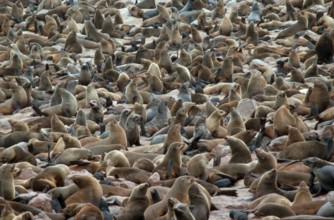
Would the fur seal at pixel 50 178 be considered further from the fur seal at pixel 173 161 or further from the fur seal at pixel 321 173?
the fur seal at pixel 321 173

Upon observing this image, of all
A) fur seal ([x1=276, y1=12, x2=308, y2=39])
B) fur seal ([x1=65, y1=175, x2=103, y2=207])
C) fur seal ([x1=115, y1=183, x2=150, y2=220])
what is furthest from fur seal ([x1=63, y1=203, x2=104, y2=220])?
fur seal ([x1=276, y1=12, x2=308, y2=39])

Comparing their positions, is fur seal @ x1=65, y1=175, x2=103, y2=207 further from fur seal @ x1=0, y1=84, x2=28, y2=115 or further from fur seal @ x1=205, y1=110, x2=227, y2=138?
fur seal @ x1=0, y1=84, x2=28, y2=115

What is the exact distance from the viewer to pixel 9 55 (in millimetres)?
18016

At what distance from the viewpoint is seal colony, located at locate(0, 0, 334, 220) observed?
8477mm

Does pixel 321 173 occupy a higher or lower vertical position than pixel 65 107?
higher

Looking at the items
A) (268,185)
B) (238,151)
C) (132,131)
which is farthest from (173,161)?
(132,131)

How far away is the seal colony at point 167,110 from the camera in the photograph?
848 centimetres

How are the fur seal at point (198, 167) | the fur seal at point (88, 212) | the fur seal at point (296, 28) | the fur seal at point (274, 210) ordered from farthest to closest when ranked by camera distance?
the fur seal at point (296, 28) → the fur seal at point (198, 167) → the fur seal at point (88, 212) → the fur seal at point (274, 210)

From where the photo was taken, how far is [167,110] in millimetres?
12641

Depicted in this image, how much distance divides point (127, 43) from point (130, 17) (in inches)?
107

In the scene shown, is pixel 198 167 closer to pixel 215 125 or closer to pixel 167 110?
pixel 215 125

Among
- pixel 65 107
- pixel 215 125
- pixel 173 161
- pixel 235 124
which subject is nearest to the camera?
pixel 173 161

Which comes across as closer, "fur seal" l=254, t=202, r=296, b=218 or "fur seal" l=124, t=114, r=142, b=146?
"fur seal" l=254, t=202, r=296, b=218

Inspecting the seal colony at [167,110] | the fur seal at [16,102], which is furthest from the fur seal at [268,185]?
the fur seal at [16,102]
